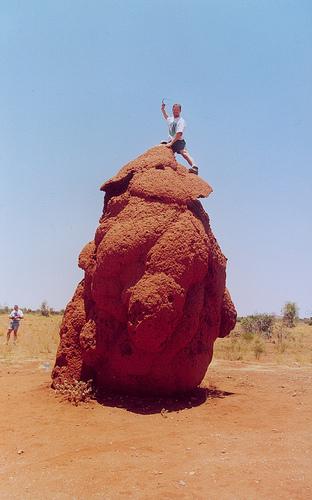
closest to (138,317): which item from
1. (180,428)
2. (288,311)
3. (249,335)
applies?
(180,428)

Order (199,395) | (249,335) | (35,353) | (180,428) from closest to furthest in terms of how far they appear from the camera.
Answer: (180,428) → (199,395) → (35,353) → (249,335)

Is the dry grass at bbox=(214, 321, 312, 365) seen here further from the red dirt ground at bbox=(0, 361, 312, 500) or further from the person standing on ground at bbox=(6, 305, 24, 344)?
the person standing on ground at bbox=(6, 305, 24, 344)

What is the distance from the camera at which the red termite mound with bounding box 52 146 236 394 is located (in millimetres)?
6000

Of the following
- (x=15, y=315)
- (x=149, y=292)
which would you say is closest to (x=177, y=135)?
(x=149, y=292)

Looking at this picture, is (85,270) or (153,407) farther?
(85,270)

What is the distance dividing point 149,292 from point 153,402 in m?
1.46

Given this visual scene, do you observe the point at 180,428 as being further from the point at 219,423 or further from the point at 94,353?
the point at 94,353

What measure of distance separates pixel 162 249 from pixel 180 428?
6.98ft

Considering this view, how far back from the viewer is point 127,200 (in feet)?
22.2

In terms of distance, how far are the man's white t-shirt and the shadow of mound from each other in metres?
3.88

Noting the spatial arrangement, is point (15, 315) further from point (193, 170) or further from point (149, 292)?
point (149, 292)

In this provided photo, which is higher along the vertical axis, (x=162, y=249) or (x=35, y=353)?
(x=162, y=249)

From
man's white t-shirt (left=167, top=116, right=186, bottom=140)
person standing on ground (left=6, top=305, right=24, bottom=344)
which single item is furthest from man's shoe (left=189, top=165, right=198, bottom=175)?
person standing on ground (left=6, top=305, right=24, bottom=344)

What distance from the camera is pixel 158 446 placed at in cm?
466
